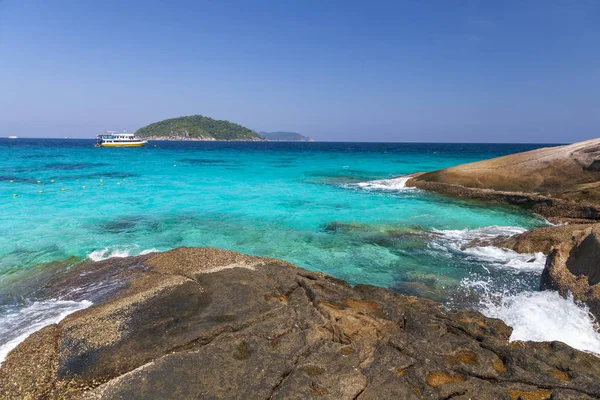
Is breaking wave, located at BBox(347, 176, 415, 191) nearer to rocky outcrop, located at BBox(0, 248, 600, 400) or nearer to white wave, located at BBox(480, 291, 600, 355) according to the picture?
white wave, located at BBox(480, 291, 600, 355)

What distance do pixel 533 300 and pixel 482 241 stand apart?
17.0 ft

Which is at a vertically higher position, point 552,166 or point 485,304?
point 552,166

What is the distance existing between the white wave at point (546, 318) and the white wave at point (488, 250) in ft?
8.14

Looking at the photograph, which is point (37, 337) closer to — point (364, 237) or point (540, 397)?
point (540, 397)

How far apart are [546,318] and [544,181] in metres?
14.3

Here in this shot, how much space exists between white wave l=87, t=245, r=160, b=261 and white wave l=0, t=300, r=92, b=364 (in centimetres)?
322

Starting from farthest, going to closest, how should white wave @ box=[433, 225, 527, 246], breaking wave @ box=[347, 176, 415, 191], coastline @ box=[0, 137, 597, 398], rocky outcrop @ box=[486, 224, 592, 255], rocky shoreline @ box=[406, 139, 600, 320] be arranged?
1. breaking wave @ box=[347, 176, 415, 191]
2. white wave @ box=[433, 225, 527, 246]
3. rocky outcrop @ box=[486, 224, 592, 255]
4. rocky shoreline @ box=[406, 139, 600, 320]
5. coastline @ box=[0, 137, 597, 398]

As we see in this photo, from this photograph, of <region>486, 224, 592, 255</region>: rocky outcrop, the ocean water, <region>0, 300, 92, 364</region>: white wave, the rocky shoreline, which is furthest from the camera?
<region>486, 224, 592, 255</region>: rocky outcrop

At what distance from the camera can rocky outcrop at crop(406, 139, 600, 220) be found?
53.8 ft

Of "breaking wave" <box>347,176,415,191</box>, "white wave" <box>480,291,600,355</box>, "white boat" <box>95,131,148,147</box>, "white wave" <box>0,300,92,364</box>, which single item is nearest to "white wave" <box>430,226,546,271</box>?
"white wave" <box>480,291,600,355</box>

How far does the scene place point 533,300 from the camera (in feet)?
25.6

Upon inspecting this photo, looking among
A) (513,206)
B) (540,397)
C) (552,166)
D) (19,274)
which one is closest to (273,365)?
(540,397)

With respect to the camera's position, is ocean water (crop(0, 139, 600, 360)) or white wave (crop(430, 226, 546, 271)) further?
white wave (crop(430, 226, 546, 271))

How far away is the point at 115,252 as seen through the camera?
1160 cm
